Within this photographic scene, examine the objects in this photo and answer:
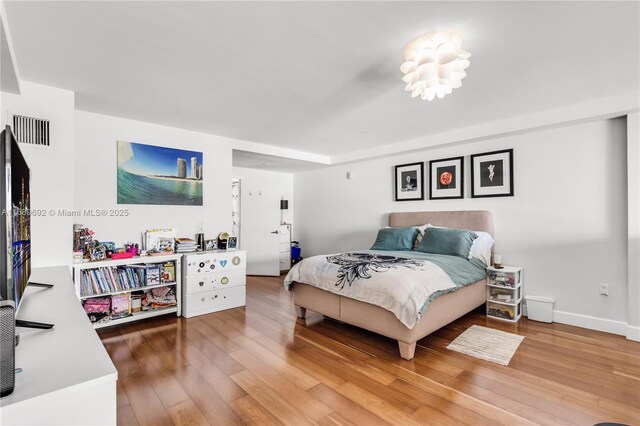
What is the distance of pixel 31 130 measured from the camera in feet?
8.57

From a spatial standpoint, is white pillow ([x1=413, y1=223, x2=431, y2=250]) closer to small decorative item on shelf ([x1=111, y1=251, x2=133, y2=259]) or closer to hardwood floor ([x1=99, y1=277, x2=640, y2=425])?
hardwood floor ([x1=99, y1=277, x2=640, y2=425])

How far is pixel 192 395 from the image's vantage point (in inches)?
79.5

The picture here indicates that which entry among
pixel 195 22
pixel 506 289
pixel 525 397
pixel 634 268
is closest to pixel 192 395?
pixel 525 397

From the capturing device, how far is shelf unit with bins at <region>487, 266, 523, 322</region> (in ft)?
11.3

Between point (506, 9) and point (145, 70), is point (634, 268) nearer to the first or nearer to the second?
point (506, 9)

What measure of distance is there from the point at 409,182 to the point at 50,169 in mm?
4339

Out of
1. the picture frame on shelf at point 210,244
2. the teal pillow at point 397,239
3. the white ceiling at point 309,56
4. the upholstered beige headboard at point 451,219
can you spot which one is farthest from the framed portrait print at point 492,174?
the picture frame on shelf at point 210,244

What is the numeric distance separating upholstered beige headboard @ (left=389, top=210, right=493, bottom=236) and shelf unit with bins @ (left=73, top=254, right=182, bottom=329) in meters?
3.18

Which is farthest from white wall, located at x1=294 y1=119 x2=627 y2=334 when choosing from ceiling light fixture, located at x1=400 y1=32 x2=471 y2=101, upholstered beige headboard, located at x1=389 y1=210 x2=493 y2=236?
ceiling light fixture, located at x1=400 y1=32 x2=471 y2=101

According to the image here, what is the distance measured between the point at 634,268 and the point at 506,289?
1109mm

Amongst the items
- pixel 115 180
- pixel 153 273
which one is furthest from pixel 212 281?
pixel 115 180

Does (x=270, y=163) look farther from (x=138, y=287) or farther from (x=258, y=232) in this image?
(x=138, y=287)

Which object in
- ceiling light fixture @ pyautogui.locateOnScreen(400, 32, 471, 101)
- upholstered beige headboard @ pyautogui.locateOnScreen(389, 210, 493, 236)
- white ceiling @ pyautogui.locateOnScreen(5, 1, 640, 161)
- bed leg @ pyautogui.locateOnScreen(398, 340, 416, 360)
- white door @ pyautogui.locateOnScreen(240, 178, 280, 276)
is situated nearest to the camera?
white ceiling @ pyautogui.locateOnScreen(5, 1, 640, 161)

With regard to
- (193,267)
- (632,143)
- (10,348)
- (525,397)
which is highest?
(632,143)
